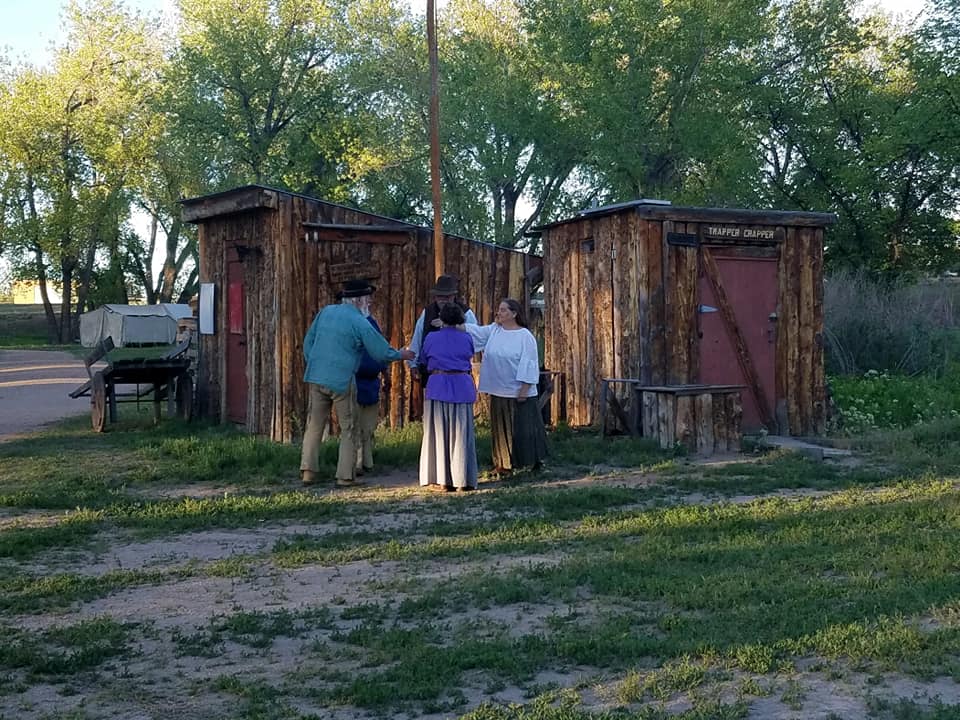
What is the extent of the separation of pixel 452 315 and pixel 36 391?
16.2 meters

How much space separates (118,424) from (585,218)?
6983mm

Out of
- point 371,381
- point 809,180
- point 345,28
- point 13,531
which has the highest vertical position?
point 345,28

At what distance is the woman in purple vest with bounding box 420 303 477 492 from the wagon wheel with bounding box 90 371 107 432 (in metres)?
6.29

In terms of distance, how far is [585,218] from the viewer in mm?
14562

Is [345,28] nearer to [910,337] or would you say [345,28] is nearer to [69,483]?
[910,337]

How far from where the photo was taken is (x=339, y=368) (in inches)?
417

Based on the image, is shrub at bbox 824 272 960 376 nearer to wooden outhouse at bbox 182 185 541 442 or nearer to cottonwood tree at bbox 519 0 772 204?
wooden outhouse at bbox 182 185 541 442

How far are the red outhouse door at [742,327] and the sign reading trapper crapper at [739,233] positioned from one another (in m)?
0.17

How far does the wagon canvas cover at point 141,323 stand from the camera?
45.1 metres

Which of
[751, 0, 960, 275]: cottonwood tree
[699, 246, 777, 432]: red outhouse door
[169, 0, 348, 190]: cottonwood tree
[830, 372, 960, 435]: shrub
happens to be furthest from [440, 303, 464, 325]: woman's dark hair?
[169, 0, 348, 190]: cottonwood tree

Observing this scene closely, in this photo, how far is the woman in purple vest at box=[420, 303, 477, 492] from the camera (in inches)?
407

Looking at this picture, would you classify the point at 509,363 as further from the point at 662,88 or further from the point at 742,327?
the point at 662,88

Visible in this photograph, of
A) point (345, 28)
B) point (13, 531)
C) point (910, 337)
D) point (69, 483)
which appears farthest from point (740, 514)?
point (345, 28)

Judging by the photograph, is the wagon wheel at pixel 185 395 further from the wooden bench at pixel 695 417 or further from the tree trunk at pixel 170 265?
the tree trunk at pixel 170 265
